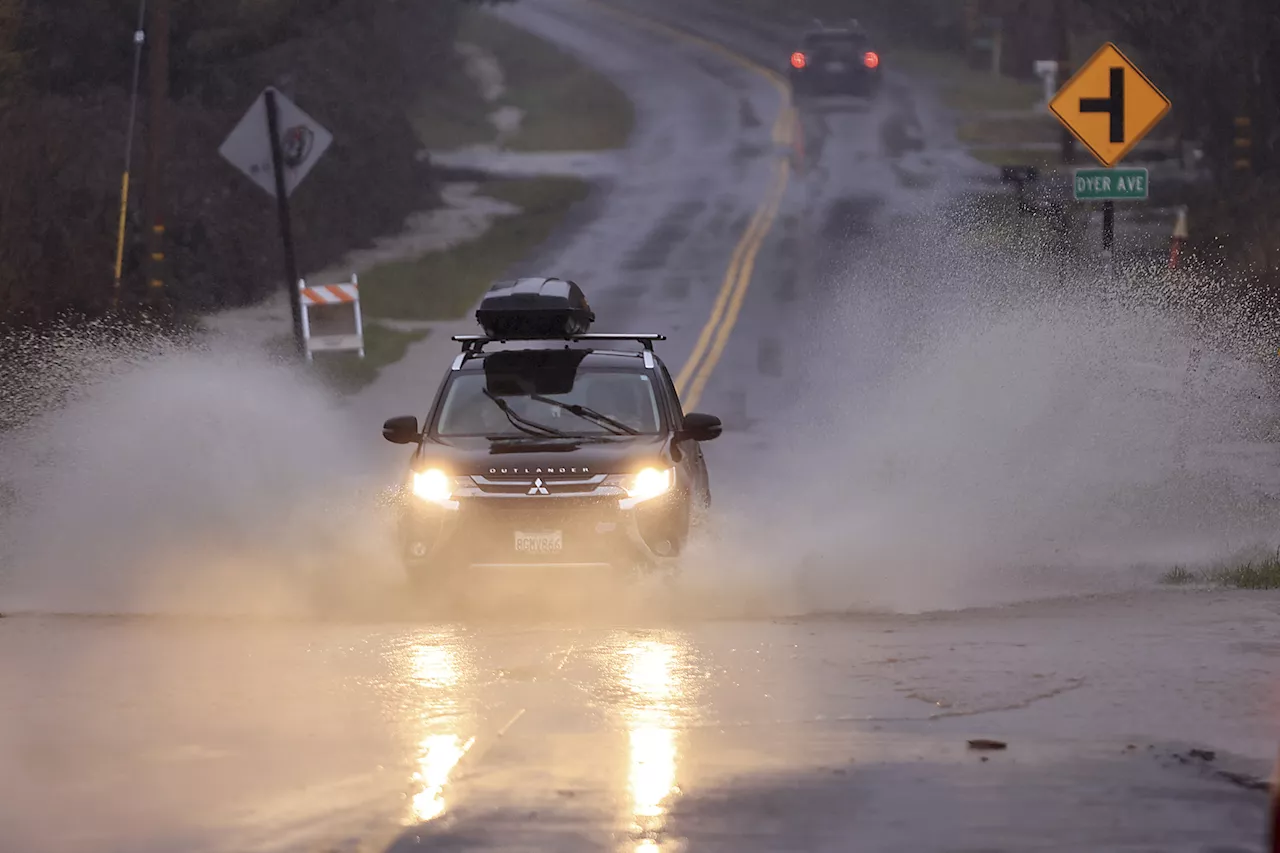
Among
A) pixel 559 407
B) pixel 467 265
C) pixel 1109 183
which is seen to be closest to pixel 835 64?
pixel 467 265

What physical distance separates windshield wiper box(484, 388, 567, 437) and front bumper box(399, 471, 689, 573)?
2.42 feet

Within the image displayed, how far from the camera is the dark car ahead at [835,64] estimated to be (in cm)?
5703

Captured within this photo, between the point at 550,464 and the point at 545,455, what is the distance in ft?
0.46

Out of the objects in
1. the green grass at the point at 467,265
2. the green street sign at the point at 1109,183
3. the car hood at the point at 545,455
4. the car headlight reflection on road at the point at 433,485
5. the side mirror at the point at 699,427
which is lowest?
the green grass at the point at 467,265

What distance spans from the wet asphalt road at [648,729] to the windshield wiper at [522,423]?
1114mm

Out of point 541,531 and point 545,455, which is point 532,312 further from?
point 541,531

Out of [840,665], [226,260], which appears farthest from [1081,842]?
[226,260]

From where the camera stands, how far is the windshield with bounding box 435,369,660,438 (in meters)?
14.0

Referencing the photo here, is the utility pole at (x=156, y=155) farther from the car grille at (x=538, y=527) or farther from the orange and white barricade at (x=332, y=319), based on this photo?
the car grille at (x=538, y=527)

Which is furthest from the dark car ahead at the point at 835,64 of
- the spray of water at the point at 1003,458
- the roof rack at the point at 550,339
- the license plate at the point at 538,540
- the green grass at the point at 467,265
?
the license plate at the point at 538,540

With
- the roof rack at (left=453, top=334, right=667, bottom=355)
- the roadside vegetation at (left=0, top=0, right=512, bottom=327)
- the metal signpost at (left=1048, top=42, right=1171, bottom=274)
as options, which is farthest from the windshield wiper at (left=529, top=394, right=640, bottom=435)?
the roadside vegetation at (left=0, top=0, right=512, bottom=327)

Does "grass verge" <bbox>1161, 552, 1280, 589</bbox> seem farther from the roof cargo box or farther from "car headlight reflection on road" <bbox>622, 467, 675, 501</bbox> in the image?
the roof cargo box

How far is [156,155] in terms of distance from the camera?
3127cm

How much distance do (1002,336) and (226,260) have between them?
1389 cm
